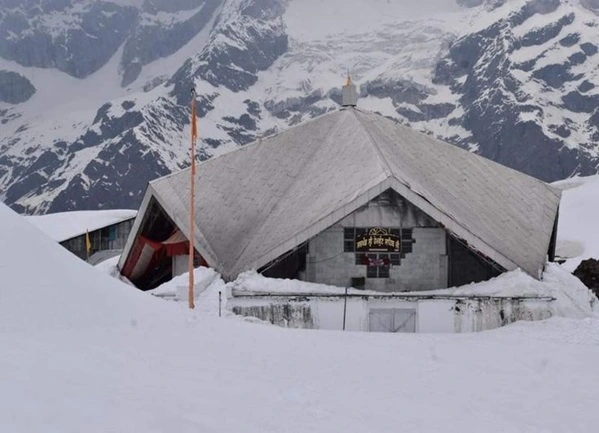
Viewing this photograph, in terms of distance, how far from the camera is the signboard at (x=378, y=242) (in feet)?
98.2

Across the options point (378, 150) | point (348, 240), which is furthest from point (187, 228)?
point (378, 150)

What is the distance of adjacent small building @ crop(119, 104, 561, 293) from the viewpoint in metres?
29.5

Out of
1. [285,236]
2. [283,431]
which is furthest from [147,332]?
[285,236]

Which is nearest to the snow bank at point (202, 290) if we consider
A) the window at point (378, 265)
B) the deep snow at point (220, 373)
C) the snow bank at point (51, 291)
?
the window at point (378, 265)

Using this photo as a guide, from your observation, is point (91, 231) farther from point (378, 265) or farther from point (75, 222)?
point (378, 265)

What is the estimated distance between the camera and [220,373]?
13.2m

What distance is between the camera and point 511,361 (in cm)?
1742

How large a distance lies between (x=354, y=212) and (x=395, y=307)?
4974mm

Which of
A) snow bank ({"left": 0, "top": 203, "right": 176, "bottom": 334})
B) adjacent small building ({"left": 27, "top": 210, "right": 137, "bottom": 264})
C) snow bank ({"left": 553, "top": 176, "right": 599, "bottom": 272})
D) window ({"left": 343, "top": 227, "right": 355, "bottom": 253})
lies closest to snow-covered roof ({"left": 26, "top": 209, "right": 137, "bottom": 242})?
adjacent small building ({"left": 27, "top": 210, "right": 137, "bottom": 264})

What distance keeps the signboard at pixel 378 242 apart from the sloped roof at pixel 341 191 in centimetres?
167

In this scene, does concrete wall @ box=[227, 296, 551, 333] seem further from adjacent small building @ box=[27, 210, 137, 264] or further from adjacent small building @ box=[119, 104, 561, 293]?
adjacent small building @ box=[27, 210, 137, 264]

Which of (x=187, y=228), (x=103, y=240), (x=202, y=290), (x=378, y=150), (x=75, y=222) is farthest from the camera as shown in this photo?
(x=75, y=222)

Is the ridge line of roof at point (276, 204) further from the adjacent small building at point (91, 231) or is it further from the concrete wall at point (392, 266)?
the adjacent small building at point (91, 231)

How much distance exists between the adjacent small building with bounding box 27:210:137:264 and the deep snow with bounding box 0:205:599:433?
188ft
